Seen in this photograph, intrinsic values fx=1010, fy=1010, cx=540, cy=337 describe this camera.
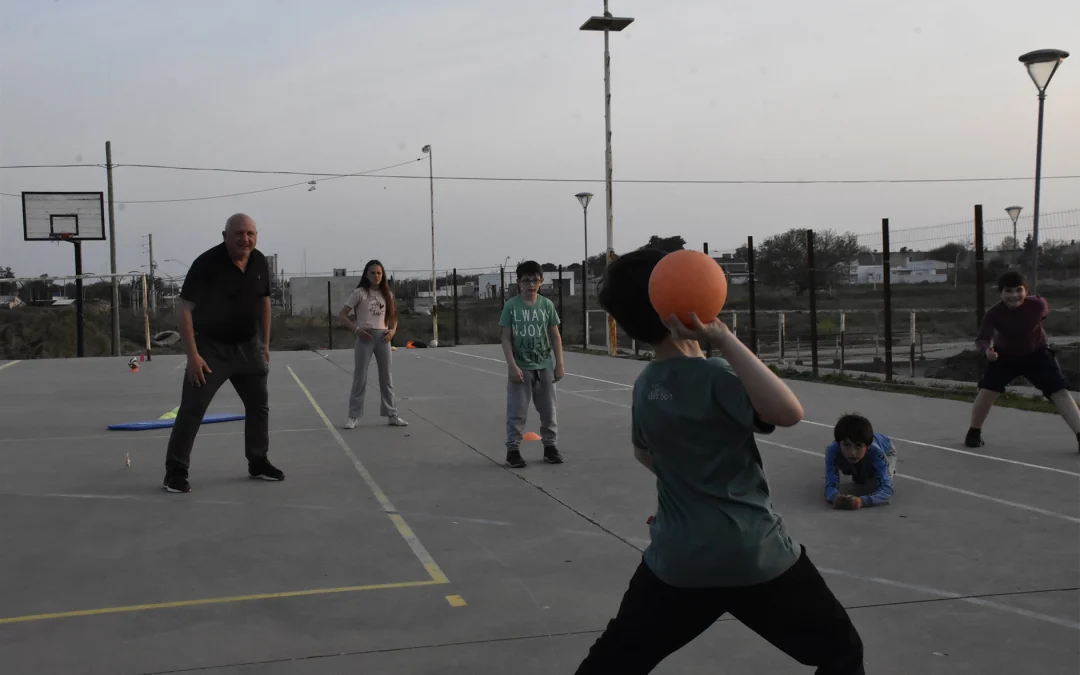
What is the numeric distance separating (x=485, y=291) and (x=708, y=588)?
162 ft

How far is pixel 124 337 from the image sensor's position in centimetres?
4597

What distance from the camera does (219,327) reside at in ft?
24.7

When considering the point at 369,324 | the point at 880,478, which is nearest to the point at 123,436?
the point at 369,324

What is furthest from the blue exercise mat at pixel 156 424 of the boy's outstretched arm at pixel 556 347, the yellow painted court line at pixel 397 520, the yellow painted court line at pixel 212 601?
the yellow painted court line at pixel 212 601

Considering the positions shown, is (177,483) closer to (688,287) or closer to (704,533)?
(704,533)

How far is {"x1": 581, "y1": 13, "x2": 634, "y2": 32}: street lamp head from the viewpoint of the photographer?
956 inches

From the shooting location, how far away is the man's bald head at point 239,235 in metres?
7.48

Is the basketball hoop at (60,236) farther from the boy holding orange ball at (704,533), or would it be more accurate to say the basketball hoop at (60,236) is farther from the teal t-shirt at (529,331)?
the boy holding orange ball at (704,533)

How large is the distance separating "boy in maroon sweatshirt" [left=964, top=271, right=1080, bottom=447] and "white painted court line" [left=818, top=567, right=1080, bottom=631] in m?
3.99

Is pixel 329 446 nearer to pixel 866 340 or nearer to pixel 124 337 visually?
pixel 866 340

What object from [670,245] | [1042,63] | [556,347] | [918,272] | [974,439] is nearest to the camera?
[670,245]

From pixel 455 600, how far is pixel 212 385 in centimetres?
353

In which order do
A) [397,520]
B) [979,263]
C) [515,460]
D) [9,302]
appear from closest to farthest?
[397,520] < [515,460] < [979,263] < [9,302]

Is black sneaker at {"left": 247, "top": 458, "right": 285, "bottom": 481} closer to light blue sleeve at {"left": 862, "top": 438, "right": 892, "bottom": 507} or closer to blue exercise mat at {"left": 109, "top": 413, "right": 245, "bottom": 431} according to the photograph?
blue exercise mat at {"left": 109, "top": 413, "right": 245, "bottom": 431}
